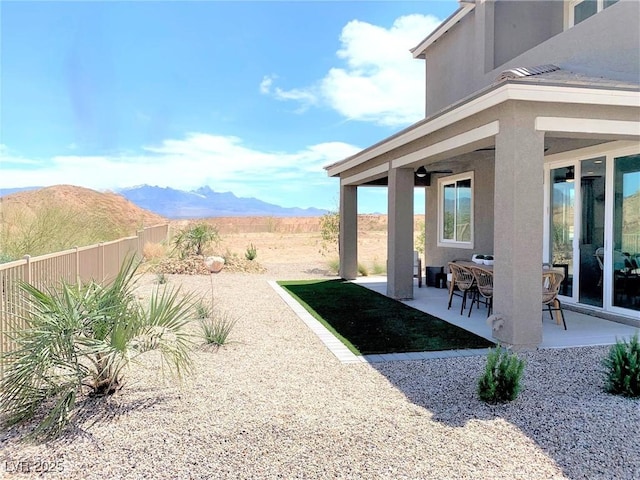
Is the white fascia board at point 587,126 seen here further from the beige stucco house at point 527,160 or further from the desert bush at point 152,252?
the desert bush at point 152,252

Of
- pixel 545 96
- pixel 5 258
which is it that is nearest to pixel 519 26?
pixel 545 96

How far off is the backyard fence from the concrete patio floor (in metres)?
5.64

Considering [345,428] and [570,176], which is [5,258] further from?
[570,176]

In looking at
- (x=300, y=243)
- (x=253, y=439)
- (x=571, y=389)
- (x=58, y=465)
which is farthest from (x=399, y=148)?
(x=300, y=243)

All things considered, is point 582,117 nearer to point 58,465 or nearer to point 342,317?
point 342,317

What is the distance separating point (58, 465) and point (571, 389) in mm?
4795

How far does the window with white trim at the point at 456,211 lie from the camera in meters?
12.0

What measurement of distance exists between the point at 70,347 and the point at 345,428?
2.51 m

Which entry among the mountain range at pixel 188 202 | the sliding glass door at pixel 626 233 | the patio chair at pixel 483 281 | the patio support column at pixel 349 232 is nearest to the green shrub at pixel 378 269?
the patio support column at pixel 349 232

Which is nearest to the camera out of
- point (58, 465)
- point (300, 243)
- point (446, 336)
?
point (58, 465)

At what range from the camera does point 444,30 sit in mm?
13438

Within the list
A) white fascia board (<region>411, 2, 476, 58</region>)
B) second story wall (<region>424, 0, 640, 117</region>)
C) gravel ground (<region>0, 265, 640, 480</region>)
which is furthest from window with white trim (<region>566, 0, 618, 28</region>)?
gravel ground (<region>0, 265, 640, 480</region>)

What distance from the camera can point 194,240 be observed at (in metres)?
18.0

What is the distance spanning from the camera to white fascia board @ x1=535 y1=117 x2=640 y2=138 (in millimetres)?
6051
